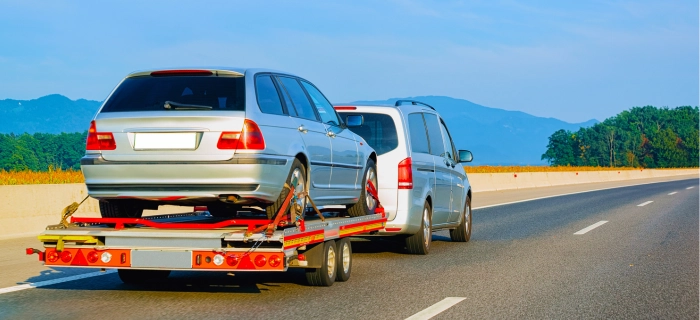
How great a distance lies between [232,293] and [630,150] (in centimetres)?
19320

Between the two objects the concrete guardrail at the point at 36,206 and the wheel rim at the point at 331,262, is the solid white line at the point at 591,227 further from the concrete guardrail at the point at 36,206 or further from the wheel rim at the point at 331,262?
the wheel rim at the point at 331,262

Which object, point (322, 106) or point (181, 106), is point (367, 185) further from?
point (181, 106)

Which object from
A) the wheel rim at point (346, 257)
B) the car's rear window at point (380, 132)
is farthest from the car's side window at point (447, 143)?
the wheel rim at point (346, 257)

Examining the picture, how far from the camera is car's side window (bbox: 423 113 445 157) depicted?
40.6 feet

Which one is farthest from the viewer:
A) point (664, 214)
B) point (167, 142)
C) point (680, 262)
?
point (664, 214)

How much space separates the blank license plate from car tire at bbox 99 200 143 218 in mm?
737

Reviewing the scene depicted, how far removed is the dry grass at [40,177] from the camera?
16375mm

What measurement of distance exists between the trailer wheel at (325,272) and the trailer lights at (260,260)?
132 centimetres

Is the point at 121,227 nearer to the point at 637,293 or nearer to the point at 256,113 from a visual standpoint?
the point at 256,113

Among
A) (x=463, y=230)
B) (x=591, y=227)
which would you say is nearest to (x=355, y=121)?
(x=463, y=230)

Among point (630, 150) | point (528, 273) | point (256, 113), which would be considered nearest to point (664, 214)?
point (528, 273)

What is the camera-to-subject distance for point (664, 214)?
20234 millimetres

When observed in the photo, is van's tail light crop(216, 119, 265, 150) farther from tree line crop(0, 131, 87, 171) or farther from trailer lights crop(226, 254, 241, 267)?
tree line crop(0, 131, 87, 171)

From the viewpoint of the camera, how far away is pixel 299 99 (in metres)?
8.70
